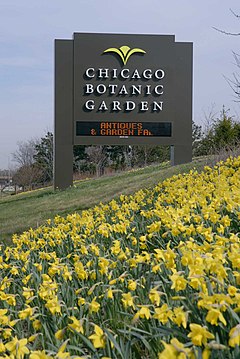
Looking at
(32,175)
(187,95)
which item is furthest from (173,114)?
(32,175)

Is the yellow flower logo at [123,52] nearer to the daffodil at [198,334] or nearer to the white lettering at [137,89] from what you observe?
the white lettering at [137,89]

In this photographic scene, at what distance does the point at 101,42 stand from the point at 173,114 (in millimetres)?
3162

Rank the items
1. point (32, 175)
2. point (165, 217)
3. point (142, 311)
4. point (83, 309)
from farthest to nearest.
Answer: point (32, 175) < point (165, 217) < point (83, 309) < point (142, 311)

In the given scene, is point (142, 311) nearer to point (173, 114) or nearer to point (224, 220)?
point (224, 220)

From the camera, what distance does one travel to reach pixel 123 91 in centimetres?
1596

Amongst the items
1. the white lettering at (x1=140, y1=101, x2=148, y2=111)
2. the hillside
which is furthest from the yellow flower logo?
the hillside

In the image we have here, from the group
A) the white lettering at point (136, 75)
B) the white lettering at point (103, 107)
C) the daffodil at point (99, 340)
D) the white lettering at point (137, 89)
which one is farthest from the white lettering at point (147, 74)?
the daffodil at point (99, 340)

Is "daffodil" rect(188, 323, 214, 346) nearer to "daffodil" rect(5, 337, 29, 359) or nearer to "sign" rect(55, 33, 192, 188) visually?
"daffodil" rect(5, 337, 29, 359)

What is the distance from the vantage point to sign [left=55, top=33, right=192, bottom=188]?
15727 millimetres

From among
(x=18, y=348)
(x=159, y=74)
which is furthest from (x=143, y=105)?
(x=18, y=348)

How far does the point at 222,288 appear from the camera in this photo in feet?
6.44

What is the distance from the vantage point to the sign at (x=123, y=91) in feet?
51.6

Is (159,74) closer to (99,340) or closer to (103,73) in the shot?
(103,73)

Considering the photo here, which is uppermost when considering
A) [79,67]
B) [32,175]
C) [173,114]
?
[79,67]
